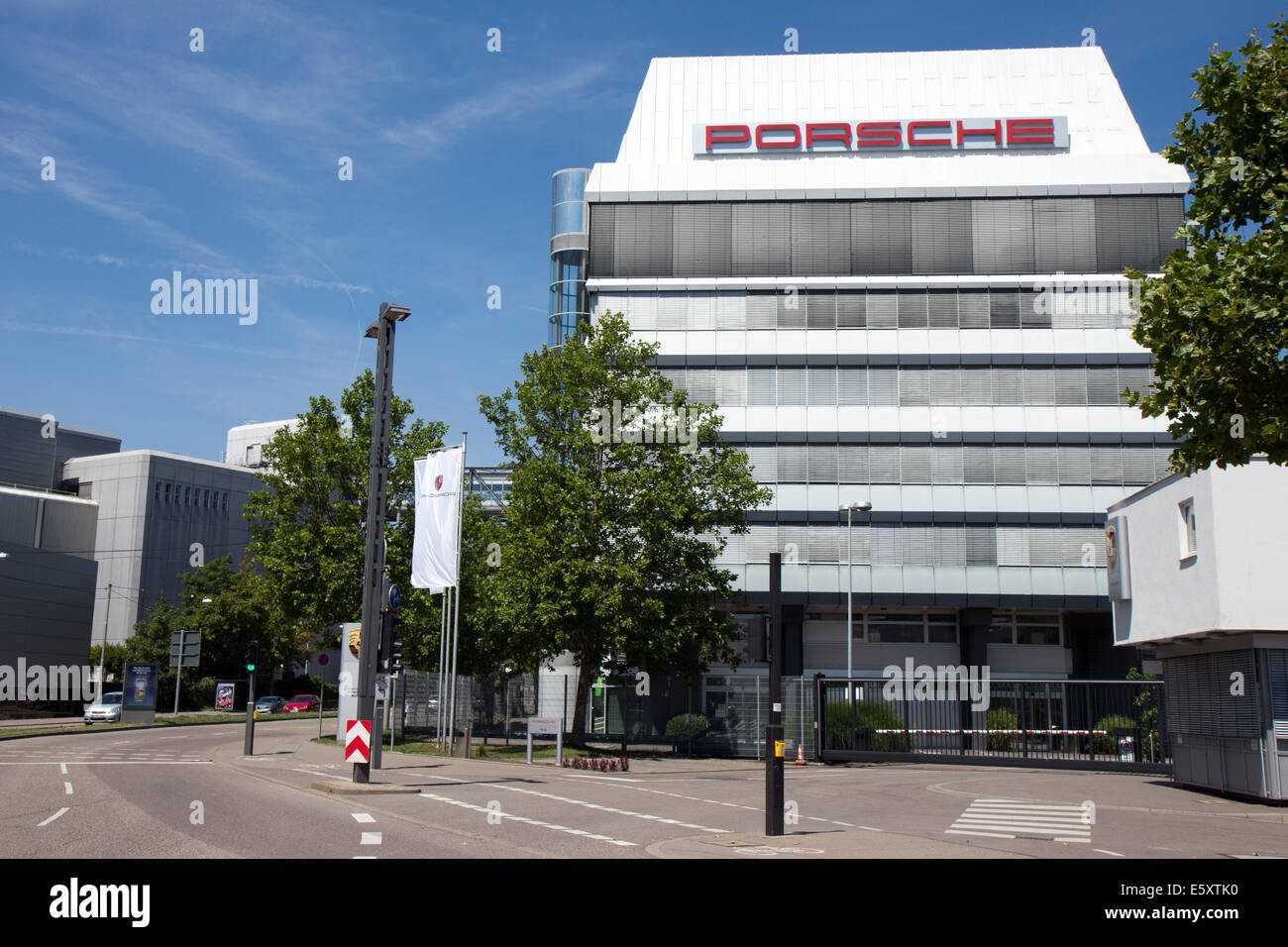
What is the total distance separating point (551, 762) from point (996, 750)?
48.1 ft

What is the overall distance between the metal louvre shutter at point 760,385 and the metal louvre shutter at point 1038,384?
12226mm

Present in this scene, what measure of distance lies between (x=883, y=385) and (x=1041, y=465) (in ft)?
27.7

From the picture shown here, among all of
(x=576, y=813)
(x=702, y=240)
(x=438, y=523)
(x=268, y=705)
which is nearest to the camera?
(x=576, y=813)

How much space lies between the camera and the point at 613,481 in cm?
3634

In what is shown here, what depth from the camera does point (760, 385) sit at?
55.1 meters

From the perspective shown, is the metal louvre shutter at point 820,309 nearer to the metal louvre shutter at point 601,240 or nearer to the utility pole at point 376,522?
the metal louvre shutter at point 601,240

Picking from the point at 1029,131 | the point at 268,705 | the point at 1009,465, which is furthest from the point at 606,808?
the point at 268,705

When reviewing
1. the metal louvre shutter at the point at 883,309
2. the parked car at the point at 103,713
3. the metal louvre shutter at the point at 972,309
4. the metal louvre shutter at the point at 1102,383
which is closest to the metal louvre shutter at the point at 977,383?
the metal louvre shutter at the point at 972,309

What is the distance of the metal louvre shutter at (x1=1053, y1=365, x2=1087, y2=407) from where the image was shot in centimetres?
5397

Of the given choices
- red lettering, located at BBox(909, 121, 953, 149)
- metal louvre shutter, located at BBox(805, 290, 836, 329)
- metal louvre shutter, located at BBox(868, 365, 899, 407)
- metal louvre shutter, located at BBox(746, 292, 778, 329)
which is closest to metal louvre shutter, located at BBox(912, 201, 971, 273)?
red lettering, located at BBox(909, 121, 953, 149)

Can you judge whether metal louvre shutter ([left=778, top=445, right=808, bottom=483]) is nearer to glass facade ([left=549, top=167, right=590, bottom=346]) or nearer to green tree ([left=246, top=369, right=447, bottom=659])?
green tree ([left=246, top=369, right=447, bottom=659])

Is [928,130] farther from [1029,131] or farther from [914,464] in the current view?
[914,464]

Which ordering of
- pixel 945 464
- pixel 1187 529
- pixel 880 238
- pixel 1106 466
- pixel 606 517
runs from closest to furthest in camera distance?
pixel 1187 529, pixel 606 517, pixel 1106 466, pixel 945 464, pixel 880 238
